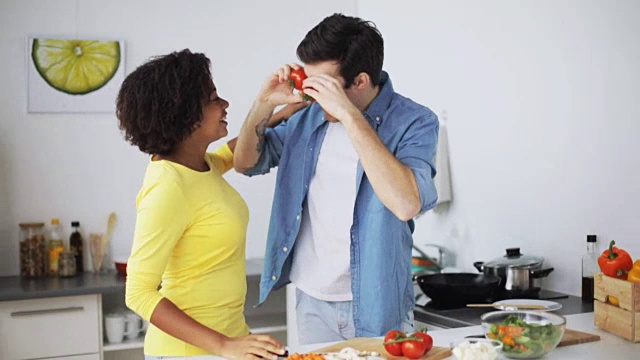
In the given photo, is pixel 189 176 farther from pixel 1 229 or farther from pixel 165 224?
pixel 1 229

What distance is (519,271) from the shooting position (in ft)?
10.8

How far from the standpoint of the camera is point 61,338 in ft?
Answer: 12.2

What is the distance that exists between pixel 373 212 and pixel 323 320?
336mm

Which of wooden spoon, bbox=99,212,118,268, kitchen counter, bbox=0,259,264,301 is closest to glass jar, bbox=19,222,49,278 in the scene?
kitchen counter, bbox=0,259,264,301

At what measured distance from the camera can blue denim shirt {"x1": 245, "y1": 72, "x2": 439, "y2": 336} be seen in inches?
93.1

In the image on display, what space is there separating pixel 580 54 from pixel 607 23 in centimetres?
16

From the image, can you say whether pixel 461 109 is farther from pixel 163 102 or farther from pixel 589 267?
pixel 163 102

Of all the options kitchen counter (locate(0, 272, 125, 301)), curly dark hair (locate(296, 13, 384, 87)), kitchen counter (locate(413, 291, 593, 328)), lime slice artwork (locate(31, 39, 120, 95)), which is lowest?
kitchen counter (locate(0, 272, 125, 301))

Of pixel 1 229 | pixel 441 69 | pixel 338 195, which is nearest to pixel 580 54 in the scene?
pixel 441 69

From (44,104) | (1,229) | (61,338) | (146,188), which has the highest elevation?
(44,104)

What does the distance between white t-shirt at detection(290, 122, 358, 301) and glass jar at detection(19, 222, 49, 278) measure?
6.69 feet

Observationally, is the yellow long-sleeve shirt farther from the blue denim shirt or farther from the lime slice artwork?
the lime slice artwork

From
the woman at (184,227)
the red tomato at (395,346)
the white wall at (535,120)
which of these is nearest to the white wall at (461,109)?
the white wall at (535,120)

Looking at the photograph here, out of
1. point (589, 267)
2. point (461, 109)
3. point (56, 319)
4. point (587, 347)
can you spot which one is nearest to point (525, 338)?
point (587, 347)
